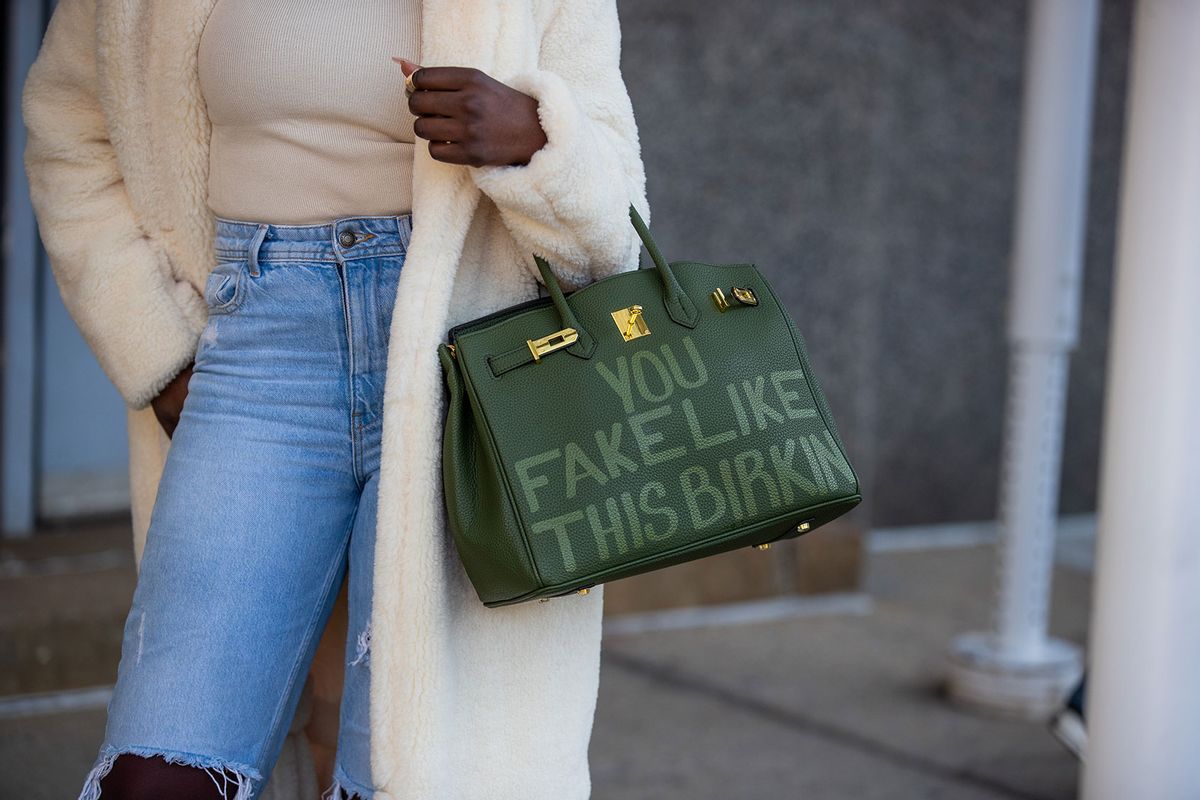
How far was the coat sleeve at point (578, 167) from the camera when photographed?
1586 mm

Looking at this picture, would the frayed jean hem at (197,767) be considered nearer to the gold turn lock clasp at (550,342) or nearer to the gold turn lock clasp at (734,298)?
the gold turn lock clasp at (550,342)

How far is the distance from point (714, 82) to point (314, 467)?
10.2ft

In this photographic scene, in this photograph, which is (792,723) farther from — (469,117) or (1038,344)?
(469,117)

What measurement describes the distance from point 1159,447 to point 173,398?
1.66m

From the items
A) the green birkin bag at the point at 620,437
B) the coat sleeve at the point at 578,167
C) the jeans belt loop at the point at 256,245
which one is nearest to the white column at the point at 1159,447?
the green birkin bag at the point at 620,437

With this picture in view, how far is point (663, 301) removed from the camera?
5.49 ft

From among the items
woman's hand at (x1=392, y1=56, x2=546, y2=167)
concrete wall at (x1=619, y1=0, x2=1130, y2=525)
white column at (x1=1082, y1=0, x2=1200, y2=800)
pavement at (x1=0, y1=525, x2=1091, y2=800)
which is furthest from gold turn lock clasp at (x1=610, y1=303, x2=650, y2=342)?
concrete wall at (x1=619, y1=0, x2=1130, y2=525)

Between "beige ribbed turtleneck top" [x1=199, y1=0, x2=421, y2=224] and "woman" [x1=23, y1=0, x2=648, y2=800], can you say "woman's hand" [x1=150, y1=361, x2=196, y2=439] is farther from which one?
"beige ribbed turtleneck top" [x1=199, y1=0, x2=421, y2=224]

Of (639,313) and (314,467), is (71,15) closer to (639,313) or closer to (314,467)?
(314,467)

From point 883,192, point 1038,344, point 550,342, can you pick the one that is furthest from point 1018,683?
point 550,342

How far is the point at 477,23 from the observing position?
164cm

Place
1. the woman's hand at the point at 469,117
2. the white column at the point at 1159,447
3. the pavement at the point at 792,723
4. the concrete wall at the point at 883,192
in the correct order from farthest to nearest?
the concrete wall at the point at 883,192 → the pavement at the point at 792,723 → the white column at the point at 1159,447 → the woman's hand at the point at 469,117

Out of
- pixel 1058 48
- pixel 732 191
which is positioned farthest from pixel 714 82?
pixel 1058 48

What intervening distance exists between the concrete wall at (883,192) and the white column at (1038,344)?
1.02 meters
